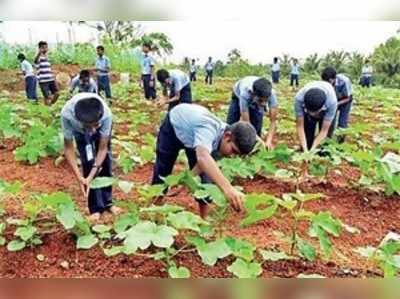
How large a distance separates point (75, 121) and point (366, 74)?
658 centimetres

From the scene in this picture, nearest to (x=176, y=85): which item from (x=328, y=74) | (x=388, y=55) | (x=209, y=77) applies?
(x=328, y=74)

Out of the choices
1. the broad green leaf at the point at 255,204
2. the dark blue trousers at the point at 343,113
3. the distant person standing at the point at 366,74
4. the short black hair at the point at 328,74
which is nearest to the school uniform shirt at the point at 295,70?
the distant person standing at the point at 366,74

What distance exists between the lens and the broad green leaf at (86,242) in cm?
199

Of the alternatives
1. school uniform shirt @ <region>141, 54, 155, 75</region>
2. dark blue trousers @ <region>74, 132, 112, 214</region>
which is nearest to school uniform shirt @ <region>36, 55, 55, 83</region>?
school uniform shirt @ <region>141, 54, 155, 75</region>

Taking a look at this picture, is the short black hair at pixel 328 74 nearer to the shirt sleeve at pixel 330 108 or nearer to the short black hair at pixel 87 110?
the shirt sleeve at pixel 330 108

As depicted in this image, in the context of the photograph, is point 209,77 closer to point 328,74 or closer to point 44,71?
point 44,71

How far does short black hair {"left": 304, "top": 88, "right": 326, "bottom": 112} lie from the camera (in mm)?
3082

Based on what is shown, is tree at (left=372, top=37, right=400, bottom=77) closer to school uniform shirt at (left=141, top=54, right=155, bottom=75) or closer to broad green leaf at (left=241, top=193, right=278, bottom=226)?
school uniform shirt at (left=141, top=54, right=155, bottom=75)

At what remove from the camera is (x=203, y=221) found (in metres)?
1.90

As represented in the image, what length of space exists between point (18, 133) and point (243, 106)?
5.40 ft

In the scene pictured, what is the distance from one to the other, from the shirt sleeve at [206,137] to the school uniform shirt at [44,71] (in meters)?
4.26

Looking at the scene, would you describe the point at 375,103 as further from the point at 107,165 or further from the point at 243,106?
the point at 107,165

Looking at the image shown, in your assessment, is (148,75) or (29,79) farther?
(29,79)

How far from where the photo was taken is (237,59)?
17.9 ft
